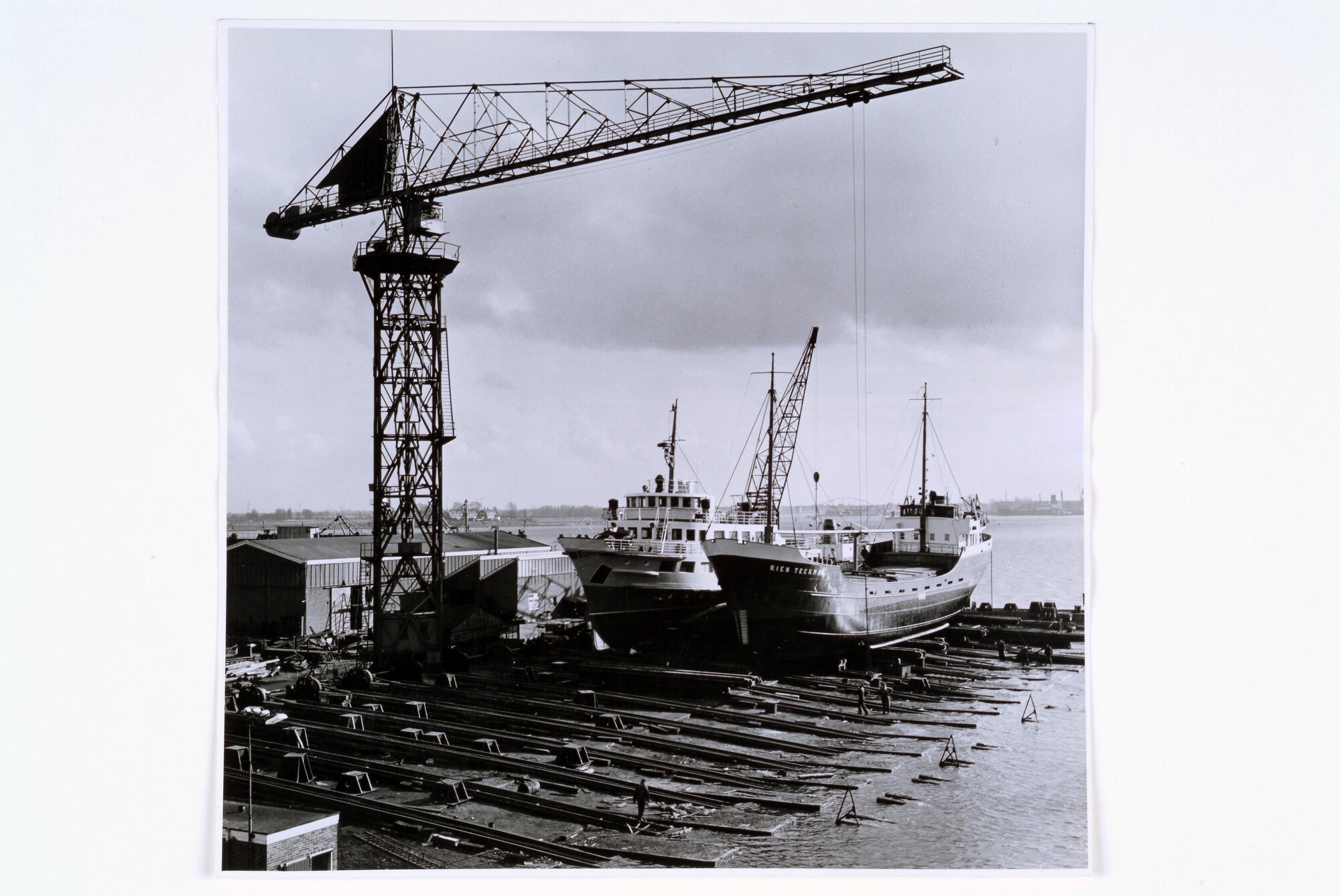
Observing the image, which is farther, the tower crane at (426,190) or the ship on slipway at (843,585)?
the ship on slipway at (843,585)

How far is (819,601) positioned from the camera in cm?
821

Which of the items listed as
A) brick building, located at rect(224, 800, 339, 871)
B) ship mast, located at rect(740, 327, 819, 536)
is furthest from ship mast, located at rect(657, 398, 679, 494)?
brick building, located at rect(224, 800, 339, 871)

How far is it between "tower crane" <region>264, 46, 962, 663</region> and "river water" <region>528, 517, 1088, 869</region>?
310 centimetres

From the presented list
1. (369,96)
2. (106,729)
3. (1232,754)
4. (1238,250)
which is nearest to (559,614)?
(106,729)

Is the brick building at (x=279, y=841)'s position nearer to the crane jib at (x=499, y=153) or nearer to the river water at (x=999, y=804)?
the river water at (x=999, y=804)

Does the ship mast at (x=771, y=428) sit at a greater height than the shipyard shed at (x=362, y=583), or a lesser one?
greater

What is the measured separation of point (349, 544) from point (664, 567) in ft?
9.52

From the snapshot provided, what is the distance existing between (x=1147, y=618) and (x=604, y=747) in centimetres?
355

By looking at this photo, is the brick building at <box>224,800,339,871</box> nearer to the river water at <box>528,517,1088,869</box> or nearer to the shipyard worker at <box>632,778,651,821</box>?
the shipyard worker at <box>632,778,651,821</box>

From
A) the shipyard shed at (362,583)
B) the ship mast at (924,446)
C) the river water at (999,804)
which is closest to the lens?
the river water at (999,804)

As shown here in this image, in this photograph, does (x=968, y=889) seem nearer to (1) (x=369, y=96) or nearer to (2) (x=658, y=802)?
(2) (x=658, y=802)

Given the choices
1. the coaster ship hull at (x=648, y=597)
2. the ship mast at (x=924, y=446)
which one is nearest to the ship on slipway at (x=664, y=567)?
the coaster ship hull at (x=648, y=597)

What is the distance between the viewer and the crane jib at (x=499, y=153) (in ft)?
16.8

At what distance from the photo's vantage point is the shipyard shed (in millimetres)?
6031
